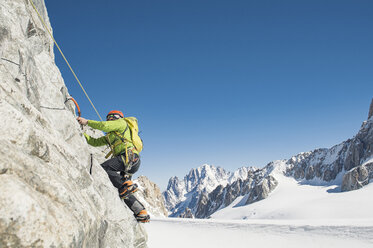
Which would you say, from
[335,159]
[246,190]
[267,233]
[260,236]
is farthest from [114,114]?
[246,190]

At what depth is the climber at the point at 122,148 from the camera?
762 centimetres

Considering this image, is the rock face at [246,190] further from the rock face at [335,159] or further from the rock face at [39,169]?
the rock face at [39,169]

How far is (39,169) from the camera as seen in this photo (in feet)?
12.0

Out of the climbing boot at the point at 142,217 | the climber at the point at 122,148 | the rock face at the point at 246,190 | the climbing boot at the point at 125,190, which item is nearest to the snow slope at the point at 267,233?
the climbing boot at the point at 142,217

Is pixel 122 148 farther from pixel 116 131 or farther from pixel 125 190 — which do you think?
pixel 125 190

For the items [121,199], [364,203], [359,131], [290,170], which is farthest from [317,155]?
[121,199]

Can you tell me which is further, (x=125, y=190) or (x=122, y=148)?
(x=125, y=190)

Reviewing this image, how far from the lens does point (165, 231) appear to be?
61.9ft

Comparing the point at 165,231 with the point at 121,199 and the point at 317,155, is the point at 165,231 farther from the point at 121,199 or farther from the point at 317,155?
the point at 317,155

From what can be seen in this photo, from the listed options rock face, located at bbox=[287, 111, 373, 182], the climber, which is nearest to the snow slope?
the climber

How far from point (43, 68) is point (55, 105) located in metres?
1.59

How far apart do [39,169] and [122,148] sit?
13.7ft

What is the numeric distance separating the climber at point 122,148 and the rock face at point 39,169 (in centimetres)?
67

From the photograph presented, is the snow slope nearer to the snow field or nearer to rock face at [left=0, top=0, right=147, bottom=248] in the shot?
the snow field
